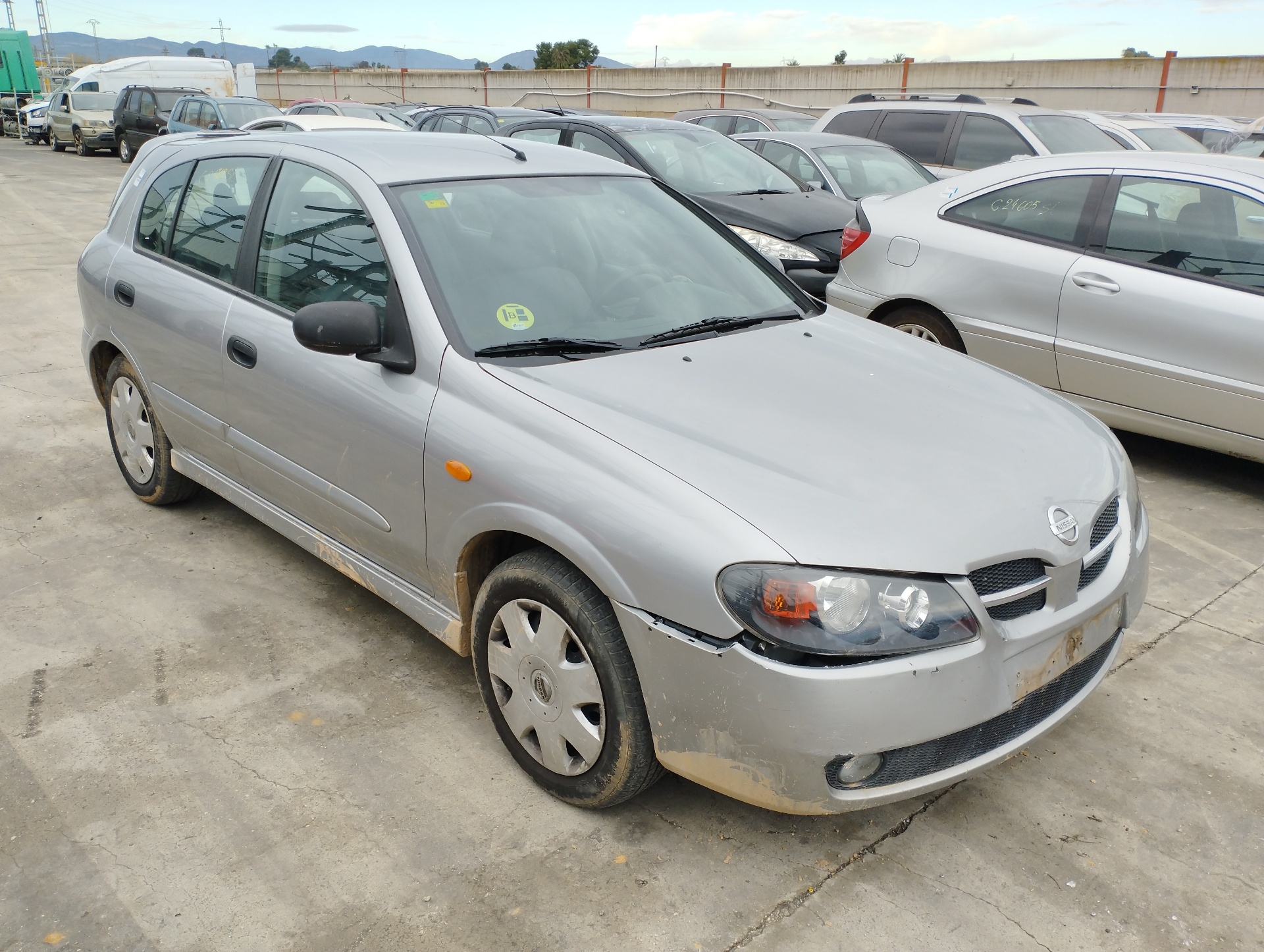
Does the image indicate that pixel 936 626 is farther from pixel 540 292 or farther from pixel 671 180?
pixel 671 180

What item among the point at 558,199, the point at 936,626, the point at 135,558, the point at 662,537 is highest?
the point at 558,199

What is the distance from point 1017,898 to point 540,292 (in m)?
2.11

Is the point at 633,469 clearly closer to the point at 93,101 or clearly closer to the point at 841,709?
the point at 841,709

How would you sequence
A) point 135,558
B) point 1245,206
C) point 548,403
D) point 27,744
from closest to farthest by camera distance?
1. point 548,403
2. point 27,744
3. point 135,558
4. point 1245,206

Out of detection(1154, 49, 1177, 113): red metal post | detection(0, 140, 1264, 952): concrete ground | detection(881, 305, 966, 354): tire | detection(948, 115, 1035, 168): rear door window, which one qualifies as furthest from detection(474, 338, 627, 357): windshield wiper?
detection(1154, 49, 1177, 113): red metal post

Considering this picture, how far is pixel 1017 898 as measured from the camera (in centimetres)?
251

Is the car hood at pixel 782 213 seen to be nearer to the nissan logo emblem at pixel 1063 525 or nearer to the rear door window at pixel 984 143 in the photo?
the rear door window at pixel 984 143

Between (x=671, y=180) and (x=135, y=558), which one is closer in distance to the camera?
(x=135, y=558)

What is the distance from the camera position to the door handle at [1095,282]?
5.17m

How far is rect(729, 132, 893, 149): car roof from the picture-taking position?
9.74 metres

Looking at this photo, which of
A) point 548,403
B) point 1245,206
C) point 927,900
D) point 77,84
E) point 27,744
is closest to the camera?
point 927,900

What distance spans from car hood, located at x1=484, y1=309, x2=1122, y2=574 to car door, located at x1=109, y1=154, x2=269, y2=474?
1545 millimetres

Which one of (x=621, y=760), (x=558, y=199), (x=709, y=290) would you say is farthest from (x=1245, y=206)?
(x=621, y=760)

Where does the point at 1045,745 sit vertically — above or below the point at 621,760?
below
